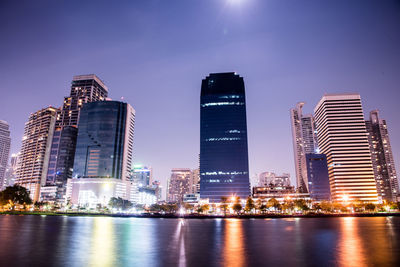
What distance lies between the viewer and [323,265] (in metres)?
26.5

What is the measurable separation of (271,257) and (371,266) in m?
9.91

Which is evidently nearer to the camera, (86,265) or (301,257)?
(86,265)

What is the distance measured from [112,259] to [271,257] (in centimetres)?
1806

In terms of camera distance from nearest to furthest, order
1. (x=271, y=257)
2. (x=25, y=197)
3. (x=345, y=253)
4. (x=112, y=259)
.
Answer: (x=112, y=259) → (x=271, y=257) → (x=345, y=253) → (x=25, y=197)

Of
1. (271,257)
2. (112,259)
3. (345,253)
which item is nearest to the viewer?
(112,259)

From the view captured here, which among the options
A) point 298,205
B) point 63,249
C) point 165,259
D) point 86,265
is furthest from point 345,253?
point 298,205

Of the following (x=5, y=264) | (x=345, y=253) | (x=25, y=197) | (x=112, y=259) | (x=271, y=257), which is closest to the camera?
(x=5, y=264)

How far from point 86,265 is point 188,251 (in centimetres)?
1361

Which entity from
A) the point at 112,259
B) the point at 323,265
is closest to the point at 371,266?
the point at 323,265

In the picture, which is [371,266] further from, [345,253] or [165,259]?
[165,259]

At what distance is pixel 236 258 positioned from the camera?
29.8 metres

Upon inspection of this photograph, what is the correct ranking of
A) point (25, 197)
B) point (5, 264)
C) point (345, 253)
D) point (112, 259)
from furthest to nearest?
point (25, 197)
point (345, 253)
point (112, 259)
point (5, 264)

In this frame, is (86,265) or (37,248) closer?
(86,265)

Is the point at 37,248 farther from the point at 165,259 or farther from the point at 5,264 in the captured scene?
the point at 165,259
